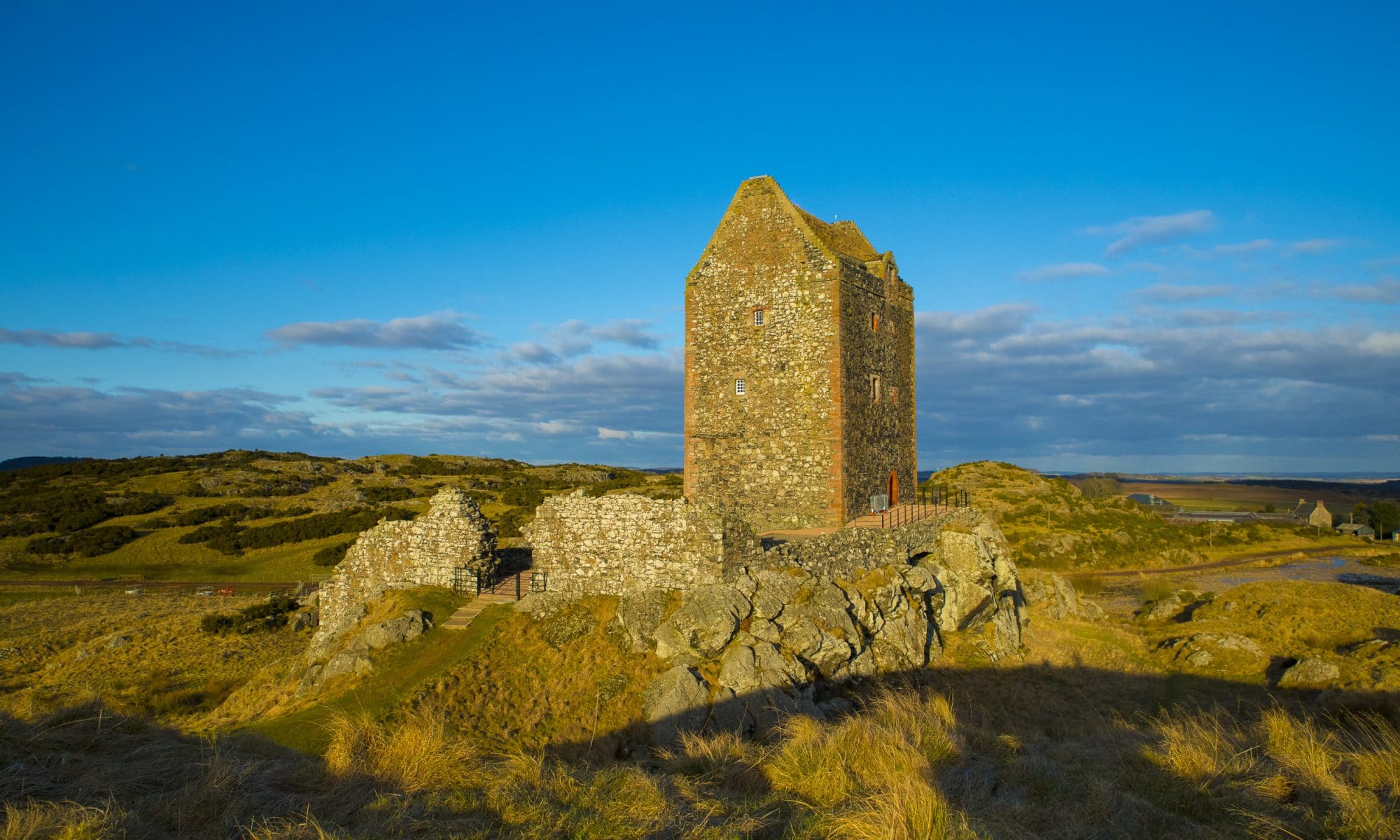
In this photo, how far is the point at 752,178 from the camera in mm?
24922

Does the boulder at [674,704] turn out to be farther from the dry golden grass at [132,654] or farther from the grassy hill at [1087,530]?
the grassy hill at [1087,530]

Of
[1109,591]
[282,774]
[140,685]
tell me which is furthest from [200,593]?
[1109,591]

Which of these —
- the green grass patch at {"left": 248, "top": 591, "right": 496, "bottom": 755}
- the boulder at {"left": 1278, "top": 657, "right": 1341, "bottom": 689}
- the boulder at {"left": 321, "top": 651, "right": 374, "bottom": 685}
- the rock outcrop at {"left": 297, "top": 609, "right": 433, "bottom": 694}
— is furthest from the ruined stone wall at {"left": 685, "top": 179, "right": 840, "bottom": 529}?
the boulder at {"left": 1278, "top": 657, "right": 1341, "bottom": 689}

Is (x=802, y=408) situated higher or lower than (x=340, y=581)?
higher

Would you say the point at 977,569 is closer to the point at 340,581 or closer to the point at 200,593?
the point at 340,581

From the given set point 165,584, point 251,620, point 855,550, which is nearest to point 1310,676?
point 855,550

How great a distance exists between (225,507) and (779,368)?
49.5 meters

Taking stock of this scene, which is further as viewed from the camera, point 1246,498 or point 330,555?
point 1246,498

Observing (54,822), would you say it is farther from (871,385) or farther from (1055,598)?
(1055,598)

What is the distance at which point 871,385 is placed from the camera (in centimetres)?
2581

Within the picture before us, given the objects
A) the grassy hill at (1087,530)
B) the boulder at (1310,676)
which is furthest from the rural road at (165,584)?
the grassy hill at (1087,530)

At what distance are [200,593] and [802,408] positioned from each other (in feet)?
96.9

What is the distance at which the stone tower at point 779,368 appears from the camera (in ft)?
76.2

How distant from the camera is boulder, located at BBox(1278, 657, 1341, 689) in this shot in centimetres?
2031
